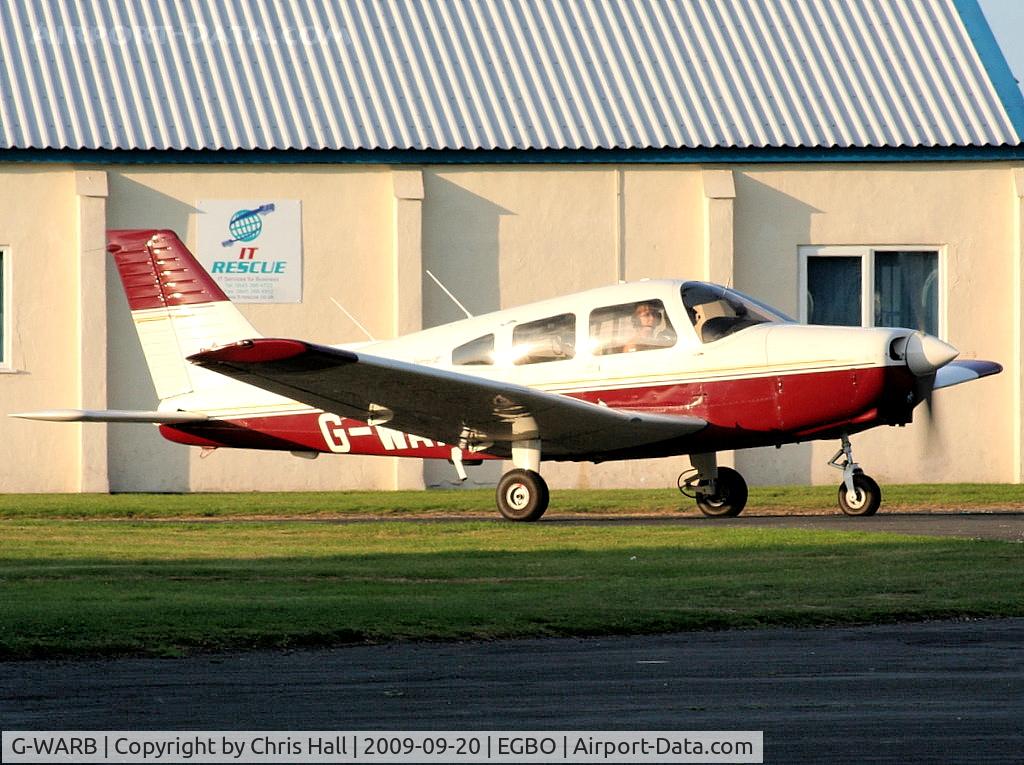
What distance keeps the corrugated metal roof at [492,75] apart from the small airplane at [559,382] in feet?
17.8

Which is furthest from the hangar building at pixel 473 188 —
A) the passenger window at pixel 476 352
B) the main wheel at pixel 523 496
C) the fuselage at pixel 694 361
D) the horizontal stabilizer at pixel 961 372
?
the main wheel at pixel 523 496

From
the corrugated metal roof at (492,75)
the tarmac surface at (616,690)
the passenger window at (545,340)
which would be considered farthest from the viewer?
the corrugated metal roof at (492,75)

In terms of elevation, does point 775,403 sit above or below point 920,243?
below

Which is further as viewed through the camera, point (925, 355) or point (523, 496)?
point (523, 496)

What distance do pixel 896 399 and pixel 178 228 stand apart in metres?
10.6

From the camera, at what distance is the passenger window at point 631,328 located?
1734 cm

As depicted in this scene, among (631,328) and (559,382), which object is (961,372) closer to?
(631,328)

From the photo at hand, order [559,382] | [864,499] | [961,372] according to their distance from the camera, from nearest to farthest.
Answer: [559,382]
[864,499]
[961,372]

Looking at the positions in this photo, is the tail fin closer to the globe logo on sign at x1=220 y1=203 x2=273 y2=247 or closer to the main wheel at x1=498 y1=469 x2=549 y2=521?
the main wheel at x1=498 y1=469 x2=549 y2=521

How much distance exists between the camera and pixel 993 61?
25594mm

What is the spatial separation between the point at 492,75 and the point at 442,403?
9.30 meters

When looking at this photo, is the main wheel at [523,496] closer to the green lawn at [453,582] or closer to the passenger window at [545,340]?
the green lawn at [453,582]

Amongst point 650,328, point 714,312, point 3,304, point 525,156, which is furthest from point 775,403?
point 3,304

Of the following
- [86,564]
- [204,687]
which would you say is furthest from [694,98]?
[204,687]
